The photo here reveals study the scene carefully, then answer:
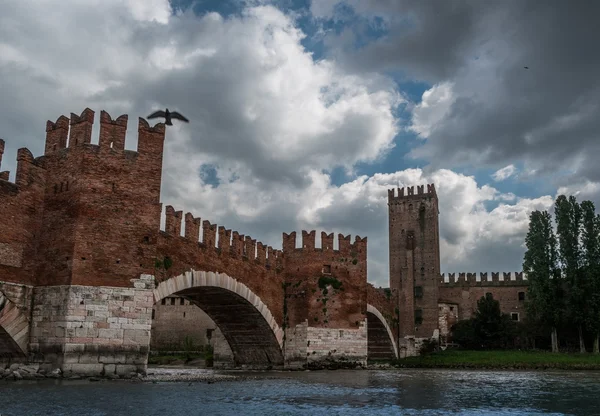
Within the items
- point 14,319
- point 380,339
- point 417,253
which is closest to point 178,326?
point 380,339

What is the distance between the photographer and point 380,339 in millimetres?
37938

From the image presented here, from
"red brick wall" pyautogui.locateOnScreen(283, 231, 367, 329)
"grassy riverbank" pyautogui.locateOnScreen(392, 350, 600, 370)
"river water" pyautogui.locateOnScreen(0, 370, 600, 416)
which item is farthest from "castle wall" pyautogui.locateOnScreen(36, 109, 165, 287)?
"grassy riverbank" pyautogui.locateOnScreen(392, 350, 600, 370)

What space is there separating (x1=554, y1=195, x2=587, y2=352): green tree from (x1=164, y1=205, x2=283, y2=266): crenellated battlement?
18.8 m

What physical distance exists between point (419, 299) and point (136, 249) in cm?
3836

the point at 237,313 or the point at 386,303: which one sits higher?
the point at 386,303

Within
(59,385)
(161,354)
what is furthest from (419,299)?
(59,385)

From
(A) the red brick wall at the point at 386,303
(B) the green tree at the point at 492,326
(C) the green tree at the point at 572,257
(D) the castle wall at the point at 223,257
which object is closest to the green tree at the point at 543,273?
(C) the green tree at the point at 572,257

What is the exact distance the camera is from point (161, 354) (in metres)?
43.1

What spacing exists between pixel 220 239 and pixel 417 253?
3332 cm

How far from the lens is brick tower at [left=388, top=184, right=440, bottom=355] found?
169ft

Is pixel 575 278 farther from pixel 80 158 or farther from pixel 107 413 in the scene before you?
pixel 107 413

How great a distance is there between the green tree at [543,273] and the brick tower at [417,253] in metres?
12.4

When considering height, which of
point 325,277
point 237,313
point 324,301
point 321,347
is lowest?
point 321,347

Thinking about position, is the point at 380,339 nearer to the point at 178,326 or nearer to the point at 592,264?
the point at 592,264
